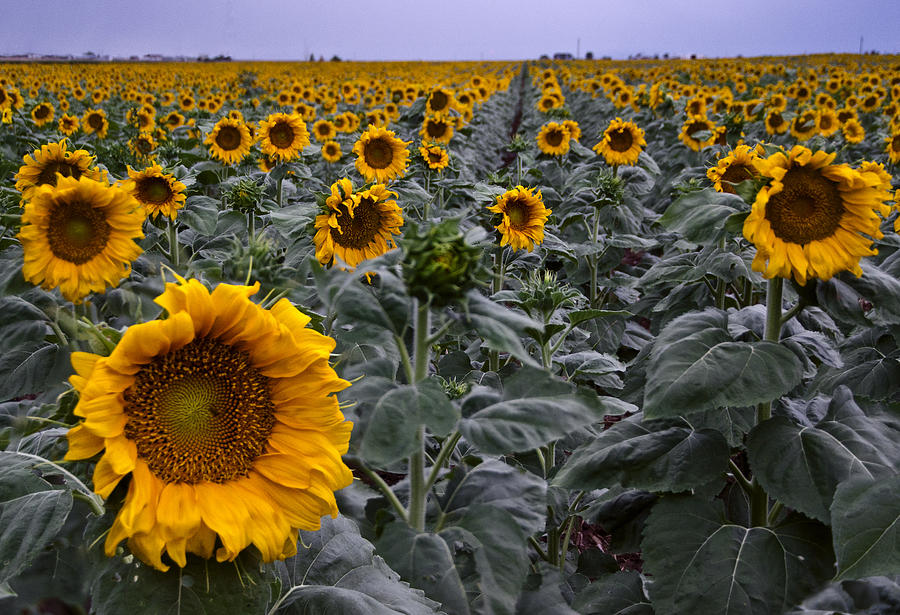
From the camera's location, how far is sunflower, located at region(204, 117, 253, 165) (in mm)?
5258

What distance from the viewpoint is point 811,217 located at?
5.54 ft

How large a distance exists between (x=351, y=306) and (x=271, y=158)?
14.7 ft

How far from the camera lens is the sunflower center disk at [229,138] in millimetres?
5270

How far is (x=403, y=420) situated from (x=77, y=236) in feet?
5.15

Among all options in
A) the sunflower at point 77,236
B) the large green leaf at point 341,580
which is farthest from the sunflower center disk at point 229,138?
the large green leaf at point 341,580

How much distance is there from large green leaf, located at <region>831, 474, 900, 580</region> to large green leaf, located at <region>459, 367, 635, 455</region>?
61 cm

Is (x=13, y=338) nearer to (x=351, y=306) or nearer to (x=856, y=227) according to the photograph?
(x=351, y=306)

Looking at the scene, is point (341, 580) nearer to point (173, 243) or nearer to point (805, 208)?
point (805, 208)

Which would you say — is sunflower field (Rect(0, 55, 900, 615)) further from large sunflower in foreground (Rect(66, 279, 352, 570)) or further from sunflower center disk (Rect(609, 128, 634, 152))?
sunflower center disk (Rect(609, 128, 634, 152))

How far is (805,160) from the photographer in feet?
5.67

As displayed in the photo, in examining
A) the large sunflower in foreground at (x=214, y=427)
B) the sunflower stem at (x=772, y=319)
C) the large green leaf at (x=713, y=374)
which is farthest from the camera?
the sunflower stem at (x=772, y=319)

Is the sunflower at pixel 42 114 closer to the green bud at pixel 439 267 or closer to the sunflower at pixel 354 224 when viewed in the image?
the sunflower at pixel 354 224

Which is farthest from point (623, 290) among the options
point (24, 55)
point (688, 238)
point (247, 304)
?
point (24, 55)

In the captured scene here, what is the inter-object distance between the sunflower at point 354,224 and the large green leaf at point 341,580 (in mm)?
1458
